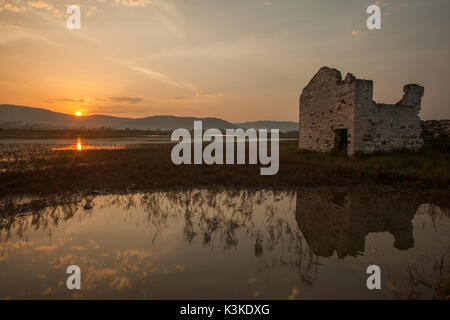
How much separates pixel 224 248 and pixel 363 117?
13657 millimetres

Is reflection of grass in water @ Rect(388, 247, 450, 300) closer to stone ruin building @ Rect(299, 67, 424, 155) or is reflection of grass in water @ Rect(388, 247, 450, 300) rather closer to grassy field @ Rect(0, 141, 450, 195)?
grassy field @ Rect(0, 141, 450, 195)

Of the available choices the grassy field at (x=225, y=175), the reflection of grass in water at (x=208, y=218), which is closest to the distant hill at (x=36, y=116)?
the grassy field at (x=225, y=175)

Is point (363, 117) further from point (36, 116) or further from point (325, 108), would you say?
point (36, 116)

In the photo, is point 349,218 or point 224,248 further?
point 349,218

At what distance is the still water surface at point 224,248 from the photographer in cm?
336

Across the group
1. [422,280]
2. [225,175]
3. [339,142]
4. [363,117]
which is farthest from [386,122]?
[422,280]

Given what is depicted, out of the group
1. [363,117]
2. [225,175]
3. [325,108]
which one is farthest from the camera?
[325,108]

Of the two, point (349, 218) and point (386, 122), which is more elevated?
point (386, 122)

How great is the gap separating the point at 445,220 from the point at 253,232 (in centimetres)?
496

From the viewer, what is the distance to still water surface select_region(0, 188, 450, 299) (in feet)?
11.0

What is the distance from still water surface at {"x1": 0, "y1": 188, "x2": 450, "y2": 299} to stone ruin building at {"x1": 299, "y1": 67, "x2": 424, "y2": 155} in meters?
8.00

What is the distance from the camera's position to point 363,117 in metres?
14.4

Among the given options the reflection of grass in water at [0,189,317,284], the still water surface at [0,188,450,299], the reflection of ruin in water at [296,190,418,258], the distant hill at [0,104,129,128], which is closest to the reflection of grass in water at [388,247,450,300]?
the still water surface at [0,188,450,299]
